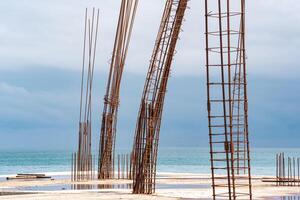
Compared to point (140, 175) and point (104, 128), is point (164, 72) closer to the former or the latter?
point (140, 175)

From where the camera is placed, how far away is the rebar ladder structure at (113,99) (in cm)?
2322

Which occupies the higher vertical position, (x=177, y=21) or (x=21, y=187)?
(x=177, y=21)

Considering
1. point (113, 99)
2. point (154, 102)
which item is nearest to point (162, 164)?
point (113, 99)

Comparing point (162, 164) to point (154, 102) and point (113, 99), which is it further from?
point (154, 102)

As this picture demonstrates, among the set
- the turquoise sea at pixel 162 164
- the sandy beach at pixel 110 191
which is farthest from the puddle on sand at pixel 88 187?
the turquoise sea at pixel 162 164

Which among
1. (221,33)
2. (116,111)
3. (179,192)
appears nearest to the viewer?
(221,33)

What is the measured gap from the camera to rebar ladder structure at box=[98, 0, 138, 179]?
23219 mm

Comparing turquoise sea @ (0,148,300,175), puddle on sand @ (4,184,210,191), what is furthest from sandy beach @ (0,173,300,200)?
turquoise sea @ (0,148,300,175)

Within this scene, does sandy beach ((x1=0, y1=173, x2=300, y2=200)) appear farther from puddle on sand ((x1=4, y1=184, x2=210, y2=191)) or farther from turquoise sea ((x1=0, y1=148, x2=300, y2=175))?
turquoise sea ((x1=0, y1=148, x2=300, y2=175))

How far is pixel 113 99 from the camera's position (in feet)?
83.9

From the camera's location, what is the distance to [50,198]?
1689cm

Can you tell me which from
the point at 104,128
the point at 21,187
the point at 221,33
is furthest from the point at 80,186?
the point at 221,33

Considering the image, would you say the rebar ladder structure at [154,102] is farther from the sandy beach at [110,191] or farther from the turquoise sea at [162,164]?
the turquoise sea at [162,164]

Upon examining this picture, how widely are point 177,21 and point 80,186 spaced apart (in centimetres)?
724
